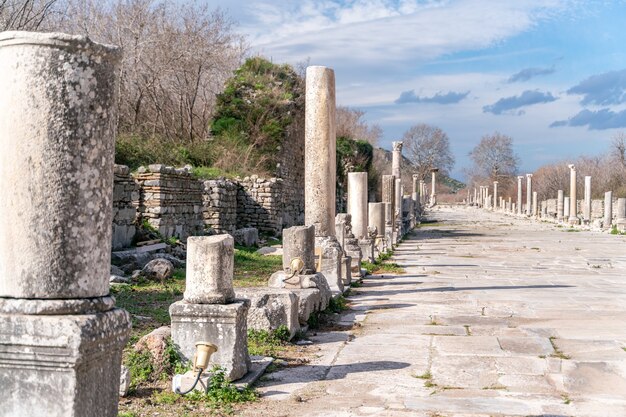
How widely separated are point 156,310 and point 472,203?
9387 centimetres

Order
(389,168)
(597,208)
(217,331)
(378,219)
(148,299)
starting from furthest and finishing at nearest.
Answer: 1. (389,168)
2. (597,208)
3. (378,219)
4. (148,299)
5. (217,331)

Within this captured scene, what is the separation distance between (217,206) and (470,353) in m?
14.7

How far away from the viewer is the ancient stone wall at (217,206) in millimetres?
21188

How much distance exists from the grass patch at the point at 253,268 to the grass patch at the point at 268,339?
161 inches

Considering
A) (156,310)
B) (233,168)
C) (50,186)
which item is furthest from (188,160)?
(50,186)

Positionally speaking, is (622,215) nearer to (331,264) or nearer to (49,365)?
(331,264)

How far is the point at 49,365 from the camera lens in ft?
9.98

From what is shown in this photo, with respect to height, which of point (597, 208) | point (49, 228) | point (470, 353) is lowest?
point (470, 353)

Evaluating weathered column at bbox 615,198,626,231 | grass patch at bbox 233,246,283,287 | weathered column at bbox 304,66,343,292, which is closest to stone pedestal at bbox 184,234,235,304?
grass patch at bbox 233,246,283,287

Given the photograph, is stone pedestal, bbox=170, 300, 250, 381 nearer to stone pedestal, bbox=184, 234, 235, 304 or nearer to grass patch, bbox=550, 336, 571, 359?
stone pedestal, bbox=184, 234, 235, 304

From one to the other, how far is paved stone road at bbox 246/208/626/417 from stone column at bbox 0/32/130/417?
2.43m

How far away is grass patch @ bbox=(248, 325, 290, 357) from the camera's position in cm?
731

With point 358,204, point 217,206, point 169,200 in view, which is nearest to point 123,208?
point 169,200

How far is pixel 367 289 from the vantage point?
1255 centimetres
